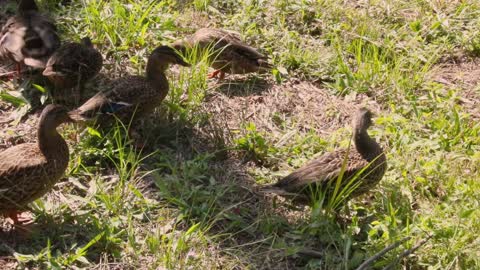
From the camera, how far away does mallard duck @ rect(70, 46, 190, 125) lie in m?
5.98

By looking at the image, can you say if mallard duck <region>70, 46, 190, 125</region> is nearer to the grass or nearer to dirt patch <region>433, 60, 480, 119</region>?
the grass

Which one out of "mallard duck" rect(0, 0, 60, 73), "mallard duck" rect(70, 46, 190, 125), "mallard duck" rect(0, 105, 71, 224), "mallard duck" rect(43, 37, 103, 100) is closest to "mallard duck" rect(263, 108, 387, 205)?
"mallard duck" rect(70, 46, 190, 125)

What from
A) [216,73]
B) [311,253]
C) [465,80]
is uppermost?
[465,80]

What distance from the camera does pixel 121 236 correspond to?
520cm

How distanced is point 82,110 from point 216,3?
2654mm

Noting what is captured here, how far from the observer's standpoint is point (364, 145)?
222 inches

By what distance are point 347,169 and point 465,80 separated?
251cm

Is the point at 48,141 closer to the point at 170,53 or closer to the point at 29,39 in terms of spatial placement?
the point at 170,53

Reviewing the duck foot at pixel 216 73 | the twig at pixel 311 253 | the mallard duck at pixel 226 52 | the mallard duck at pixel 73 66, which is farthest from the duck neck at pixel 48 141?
the duck foot at pixel 216 73

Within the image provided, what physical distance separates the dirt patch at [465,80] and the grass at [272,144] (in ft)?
0.06

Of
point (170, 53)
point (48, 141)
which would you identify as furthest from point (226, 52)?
point (48, 141)

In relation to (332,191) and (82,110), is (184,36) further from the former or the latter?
(332,191)

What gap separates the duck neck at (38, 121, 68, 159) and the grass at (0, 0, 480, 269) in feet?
1.33

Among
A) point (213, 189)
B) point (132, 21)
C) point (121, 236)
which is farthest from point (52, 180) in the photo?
point (132, 21)
